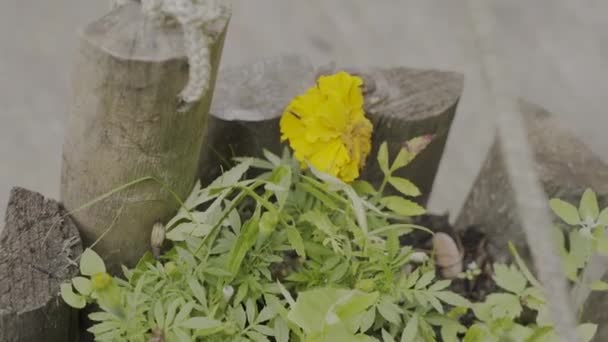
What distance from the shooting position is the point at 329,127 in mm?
1069

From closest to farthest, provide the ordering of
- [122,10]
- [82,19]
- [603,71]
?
1. [122,10]
2. [82,19]
3. [603,71]

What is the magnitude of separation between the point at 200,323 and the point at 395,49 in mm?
1513

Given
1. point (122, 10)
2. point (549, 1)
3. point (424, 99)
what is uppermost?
point (122, 10)

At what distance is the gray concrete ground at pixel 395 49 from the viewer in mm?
1988

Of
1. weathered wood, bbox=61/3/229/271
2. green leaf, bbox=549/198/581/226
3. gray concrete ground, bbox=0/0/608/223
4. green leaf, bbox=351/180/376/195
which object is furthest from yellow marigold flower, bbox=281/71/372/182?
gray concrete ground, bbox=0/0/608/223

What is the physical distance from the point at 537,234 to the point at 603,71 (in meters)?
1.85

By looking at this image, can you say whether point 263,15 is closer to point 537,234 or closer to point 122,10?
point 122,10


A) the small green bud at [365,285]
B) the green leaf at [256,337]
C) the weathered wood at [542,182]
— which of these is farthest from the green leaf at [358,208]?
the weathered wood at [542,182]

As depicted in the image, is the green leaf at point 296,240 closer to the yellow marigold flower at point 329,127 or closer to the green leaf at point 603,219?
the yellow marigold flower at point 329,127

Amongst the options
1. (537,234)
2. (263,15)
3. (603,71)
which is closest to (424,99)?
(537,234)

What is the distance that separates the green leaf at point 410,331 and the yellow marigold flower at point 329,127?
21 cm

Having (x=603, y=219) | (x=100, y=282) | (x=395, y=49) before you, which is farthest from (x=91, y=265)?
(x=395, y=49)

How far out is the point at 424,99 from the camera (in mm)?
1205

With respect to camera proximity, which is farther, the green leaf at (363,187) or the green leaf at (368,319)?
the green leaf at (363,187)
